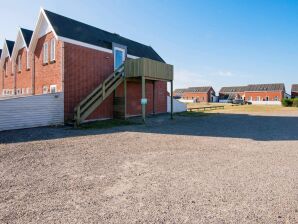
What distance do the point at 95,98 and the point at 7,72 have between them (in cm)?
1818

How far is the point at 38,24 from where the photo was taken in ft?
59.2

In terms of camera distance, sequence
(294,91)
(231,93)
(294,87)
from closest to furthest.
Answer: (294,91), (294,87), (231,93)

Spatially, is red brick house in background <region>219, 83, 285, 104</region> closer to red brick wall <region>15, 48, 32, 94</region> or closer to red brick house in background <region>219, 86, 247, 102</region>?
red brick house in background <region>219, 86, 247, 102</region>

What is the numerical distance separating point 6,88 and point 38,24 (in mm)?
12654

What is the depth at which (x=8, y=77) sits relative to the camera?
1019 inches

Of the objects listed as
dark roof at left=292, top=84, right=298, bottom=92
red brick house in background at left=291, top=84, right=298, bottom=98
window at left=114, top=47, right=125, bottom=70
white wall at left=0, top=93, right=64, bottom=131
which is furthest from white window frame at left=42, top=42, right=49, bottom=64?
dark roof at left=292, top=84, right=298, bottom=92

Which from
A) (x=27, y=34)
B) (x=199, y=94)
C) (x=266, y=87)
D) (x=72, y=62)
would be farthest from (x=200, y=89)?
(x=72, y=62)

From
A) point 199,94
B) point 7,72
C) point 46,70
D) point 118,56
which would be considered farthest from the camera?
point 199,94

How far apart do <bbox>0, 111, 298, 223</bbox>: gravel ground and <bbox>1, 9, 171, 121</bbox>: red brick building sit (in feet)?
27.7

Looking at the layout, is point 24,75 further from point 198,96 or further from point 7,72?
point 198,96

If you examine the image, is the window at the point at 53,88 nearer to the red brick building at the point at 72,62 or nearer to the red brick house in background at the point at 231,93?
the red brick building at the point at 72,62

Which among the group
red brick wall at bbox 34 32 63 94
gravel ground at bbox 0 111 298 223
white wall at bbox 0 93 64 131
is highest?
red brick wall at bbox 34 32 63 94

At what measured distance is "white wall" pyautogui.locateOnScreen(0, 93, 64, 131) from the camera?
1212cm

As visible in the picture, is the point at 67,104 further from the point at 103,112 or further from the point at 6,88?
the point at 6,88
